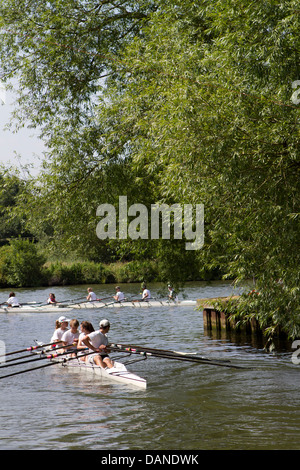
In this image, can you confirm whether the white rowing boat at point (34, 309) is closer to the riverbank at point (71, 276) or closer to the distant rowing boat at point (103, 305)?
the distant rowing boat at point (103, 305)

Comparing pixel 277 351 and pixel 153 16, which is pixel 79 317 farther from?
pixel 153 16

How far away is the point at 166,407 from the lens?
12578 millimetres

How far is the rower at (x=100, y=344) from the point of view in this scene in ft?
49.6

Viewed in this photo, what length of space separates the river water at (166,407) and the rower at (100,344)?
0.54m

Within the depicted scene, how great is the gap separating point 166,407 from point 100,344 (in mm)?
3313

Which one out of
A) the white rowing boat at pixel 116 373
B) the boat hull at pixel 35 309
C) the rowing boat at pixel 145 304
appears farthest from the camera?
the rowing boat at pixel 145 304

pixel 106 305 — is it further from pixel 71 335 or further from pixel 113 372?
pixel 113 372

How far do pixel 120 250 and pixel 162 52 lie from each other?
6929 millimetres

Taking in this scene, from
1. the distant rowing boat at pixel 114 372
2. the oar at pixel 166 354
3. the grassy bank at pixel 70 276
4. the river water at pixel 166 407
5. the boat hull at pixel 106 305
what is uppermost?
the grassy bank at pixel 70 276

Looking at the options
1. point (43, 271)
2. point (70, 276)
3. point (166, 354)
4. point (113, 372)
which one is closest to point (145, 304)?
point (113, 372)

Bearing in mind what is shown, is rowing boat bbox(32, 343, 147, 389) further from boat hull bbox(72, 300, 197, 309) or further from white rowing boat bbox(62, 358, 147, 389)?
boat hull bbox(72, 300, 197, 309)

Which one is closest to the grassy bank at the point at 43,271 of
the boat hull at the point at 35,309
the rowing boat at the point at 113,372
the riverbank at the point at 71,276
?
the riverbank at the point at 71,276

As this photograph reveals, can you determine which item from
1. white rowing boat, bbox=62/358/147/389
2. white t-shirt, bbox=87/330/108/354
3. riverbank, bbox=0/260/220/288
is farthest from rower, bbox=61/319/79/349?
riverbank, bbox=0/260/220/288

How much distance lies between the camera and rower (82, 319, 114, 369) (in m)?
15.1
